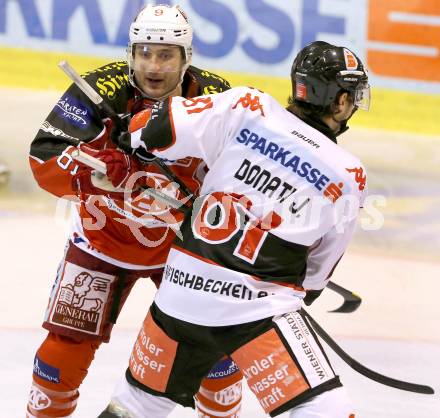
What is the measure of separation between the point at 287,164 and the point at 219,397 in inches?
44.1

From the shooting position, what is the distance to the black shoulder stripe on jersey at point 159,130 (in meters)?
2.66

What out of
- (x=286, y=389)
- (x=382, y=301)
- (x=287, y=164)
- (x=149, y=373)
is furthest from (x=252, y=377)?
(x=382, y=301)

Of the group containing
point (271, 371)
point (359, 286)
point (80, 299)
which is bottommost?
point (359, 286)

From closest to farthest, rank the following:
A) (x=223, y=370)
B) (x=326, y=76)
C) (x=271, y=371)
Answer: (x=271, y=371), (x=326, y=76), (x=223, y=370)

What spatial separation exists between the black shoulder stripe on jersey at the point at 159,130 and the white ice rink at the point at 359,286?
131cm

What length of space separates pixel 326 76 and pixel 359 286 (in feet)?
8.15

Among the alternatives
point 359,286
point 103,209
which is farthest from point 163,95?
point 359,286

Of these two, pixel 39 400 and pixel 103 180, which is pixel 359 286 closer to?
pixel 39 400

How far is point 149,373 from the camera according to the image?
2.68m

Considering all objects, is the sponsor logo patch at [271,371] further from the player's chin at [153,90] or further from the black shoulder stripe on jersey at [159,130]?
the player's chin at [153,90]

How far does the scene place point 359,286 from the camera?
5.01m

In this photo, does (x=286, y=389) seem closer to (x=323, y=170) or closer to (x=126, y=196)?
(x=323, y=170)

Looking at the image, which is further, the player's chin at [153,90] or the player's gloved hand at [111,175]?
the player's chin at [153,90]

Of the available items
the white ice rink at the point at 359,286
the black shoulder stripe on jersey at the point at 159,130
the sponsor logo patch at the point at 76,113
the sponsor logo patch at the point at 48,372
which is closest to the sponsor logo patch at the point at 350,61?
the black shoulder stripe on jersey at the point at 159,130
